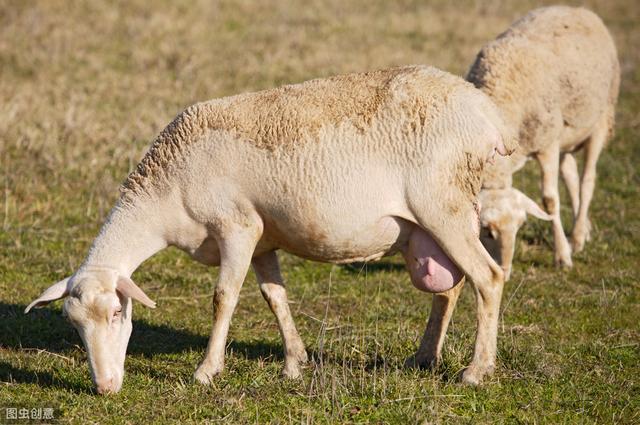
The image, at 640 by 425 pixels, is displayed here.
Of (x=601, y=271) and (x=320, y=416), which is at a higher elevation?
(x=320, y=416)

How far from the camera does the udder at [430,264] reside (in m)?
6.05

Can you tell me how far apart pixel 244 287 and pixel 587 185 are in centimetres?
394

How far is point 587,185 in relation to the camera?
10414 millimetres

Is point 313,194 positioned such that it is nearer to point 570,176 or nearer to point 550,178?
point 550,178

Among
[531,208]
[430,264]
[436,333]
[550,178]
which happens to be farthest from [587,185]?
[430,264]

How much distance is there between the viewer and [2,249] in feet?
29.1

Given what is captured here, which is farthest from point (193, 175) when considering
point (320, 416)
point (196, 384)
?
point (320, 416)

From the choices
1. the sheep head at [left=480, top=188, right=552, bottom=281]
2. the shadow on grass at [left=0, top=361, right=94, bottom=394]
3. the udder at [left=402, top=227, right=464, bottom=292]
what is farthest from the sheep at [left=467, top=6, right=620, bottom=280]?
the shadow on grass at [left=0, top=361, right=94, bottom=394]

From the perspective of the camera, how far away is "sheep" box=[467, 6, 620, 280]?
8.47m

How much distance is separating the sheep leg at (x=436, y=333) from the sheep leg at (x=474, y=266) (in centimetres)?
41

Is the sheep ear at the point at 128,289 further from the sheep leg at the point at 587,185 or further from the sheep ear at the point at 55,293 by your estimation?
the sheep leg at the point at 587,185

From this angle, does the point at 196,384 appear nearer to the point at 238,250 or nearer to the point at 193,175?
the point at 238,250

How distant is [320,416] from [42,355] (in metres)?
2.23

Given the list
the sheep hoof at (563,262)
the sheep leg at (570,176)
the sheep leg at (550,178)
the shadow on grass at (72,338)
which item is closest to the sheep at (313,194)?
the shadow on grass at (72,338)
